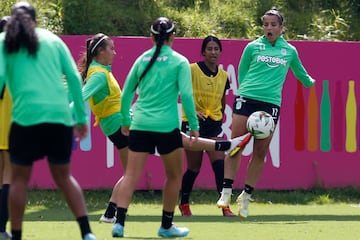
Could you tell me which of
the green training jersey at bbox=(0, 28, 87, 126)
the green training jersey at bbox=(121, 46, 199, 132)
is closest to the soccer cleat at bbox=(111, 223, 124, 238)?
the green training jersey at bbox=(121, 46, 199, 132)

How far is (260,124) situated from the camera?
10523mm

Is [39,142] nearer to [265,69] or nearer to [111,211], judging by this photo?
[111,211]

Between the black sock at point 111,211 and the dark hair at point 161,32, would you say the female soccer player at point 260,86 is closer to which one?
the black sock at point 111,211

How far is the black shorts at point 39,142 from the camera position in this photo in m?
7.16

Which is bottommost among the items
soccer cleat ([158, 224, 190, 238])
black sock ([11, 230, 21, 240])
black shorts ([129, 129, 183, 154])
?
soccer cleat ([158, 224, 190, 238])

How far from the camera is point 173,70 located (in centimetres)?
851

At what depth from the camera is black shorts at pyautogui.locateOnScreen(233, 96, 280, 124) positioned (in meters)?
10.8

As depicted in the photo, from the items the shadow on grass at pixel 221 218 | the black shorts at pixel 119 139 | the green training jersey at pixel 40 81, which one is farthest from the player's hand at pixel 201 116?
the green training jersey at pixel 40 81

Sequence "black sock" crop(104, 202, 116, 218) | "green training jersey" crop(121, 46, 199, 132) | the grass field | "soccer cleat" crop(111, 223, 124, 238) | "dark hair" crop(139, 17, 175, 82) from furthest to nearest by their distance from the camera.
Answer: "black sock" crop(104, 202, 116, 218)
the grass field
"soccer cleat" crop(111, 223, 124, 238)
"dark hair" crop(139, 17, 175, 82)
"green training jersey" crop(121, 46, 199, 132)

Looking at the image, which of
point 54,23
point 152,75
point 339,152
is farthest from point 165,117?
point 54,23

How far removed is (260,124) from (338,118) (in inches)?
135

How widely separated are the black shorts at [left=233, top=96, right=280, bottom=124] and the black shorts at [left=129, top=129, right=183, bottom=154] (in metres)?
2.37

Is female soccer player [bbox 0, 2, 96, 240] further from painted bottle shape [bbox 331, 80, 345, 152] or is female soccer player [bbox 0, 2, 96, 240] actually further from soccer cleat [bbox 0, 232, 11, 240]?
painted bottle shape [bbox 331, 80, 345, 152]

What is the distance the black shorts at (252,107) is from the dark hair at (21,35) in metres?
4.02
